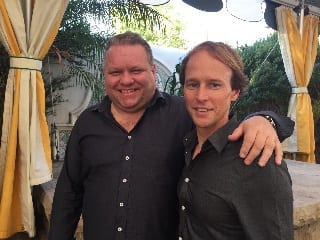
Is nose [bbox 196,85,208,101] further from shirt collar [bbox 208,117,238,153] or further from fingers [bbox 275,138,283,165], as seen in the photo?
fingers [bbox 275,138,283,165]

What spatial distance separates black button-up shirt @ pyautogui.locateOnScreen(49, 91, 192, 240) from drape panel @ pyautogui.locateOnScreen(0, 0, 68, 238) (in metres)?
1.19

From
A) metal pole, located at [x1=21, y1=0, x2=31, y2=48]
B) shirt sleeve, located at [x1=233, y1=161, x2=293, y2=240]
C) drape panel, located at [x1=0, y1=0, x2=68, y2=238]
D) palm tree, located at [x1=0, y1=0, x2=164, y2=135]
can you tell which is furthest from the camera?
palm tree, located at [x1=0, y1=0, x2=164, y2=135]

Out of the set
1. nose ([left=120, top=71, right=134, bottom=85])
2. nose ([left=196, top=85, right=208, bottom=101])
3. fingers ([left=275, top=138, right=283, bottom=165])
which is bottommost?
fingers ([left=275, top=138, right=283, bottom=165])

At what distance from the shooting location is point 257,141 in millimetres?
1053

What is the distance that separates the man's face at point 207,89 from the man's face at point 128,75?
1.02 ft

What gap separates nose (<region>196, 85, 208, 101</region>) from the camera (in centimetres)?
113

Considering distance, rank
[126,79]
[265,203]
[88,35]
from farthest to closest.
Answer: [88,35], [126,79], [265,203]

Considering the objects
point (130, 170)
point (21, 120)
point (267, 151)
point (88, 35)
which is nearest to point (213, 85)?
point (267, 151)

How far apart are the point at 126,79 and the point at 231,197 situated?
67 cm

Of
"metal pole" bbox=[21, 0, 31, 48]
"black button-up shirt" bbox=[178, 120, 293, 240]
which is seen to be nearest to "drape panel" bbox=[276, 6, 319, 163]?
"metal pole" bbox=[21, 0, 31, 48]

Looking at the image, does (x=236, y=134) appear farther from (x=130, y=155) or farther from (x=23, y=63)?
(x=23, y=63)

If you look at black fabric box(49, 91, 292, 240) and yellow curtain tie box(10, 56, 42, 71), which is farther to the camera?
yellow curtain tie box(10, 56, 42, 71)

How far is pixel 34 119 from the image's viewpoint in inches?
105

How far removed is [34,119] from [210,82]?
1.91 m
